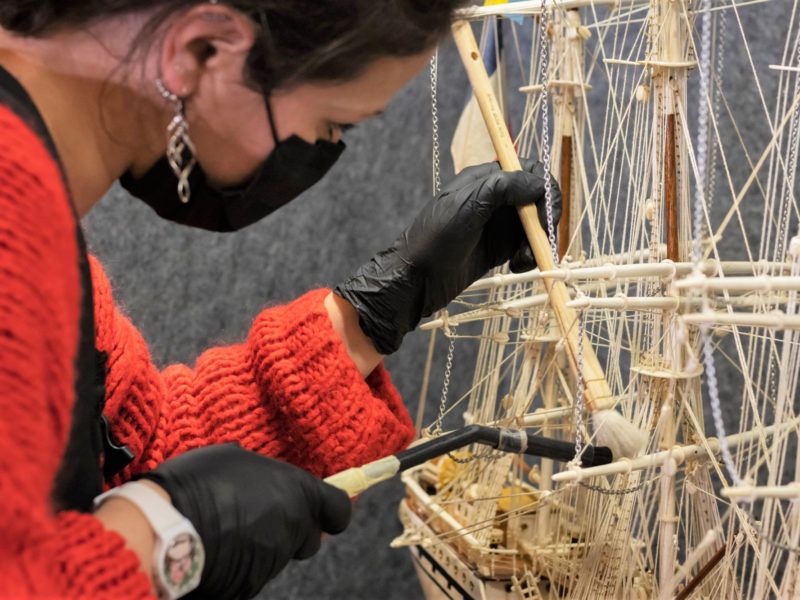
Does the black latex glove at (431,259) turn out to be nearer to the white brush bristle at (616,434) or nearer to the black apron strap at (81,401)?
the white brush bristle at (616,434)

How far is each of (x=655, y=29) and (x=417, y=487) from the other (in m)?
0.86

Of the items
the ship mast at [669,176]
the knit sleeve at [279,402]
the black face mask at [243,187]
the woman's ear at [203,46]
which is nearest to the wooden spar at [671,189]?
the ship mast at [669,176]

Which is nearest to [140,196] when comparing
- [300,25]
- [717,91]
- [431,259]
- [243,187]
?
[243,187]

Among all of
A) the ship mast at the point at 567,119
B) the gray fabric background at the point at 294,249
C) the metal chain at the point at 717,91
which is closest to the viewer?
the metal chain at the point at 717,91

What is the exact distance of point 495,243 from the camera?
0.96 metres

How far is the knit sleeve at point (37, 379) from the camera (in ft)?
1.24

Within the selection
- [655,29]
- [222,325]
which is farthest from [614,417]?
[222,325]

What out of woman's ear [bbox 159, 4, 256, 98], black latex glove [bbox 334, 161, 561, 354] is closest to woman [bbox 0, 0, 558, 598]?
woman's ear [bbox 159, 4, 256, 98]

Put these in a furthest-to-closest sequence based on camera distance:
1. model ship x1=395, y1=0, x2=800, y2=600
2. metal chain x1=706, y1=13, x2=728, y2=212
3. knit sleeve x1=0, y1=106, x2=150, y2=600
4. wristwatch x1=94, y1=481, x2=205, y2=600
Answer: metal chain x1=706, y1=13, x2=728, y2=212 → model ship x1=395, y1=0, x2=800, y2=600 → wristwatch x1=94, y1=481, x2=205, y2=600 → knit sleeve x1=0, y1=106, x2=150, y2=600

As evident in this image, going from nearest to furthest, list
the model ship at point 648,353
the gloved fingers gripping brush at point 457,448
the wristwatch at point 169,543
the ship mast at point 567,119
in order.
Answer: the wristwatch at point 169,543 → the gloved fingers gripping brush at point 457,448 → the model ship at point 648,353 → the ship mast at point 567,119

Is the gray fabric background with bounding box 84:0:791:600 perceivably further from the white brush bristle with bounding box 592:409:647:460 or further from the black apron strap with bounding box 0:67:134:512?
the black apron strap with bounding box 0:67:134:512

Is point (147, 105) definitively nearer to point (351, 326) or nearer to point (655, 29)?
point (351, 326)

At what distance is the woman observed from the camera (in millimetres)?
391

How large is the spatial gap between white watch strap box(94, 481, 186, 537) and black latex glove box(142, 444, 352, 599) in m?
0.02
